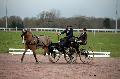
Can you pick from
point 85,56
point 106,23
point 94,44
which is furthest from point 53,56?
point 106,23

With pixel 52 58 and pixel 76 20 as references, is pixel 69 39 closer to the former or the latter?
pixel 52 58

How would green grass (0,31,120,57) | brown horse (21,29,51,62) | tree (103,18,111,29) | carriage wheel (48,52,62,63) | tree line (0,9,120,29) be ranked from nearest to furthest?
brown horse (21,29,51,62)
carriage wheel (48,52,62,63)
green grass (0,31,120,57)
tree line (0,9,120,29)
tree (103,18,111,29)

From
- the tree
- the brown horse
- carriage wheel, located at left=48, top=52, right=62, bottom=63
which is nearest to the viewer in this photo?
the brown horse

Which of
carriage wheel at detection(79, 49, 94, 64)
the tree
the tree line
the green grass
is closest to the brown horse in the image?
carriage wheel at detection(79, 49, 94, 64)

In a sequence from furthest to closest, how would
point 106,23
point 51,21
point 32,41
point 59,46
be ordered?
point 106,23, point 51,21, point 59,46, point 32,41

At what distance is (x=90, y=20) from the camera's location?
5981 cm

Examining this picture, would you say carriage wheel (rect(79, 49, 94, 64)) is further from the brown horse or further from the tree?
the tree

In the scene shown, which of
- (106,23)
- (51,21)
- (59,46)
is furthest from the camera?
(106,23)

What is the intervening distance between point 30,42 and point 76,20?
119ft

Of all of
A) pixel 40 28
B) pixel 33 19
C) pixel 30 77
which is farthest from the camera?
pixel 33 19

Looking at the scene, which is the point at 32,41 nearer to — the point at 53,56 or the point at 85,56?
the point at 53,56

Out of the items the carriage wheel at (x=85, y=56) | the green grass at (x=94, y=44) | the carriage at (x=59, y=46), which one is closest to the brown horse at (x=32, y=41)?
the carriage at (x=59, y=46)

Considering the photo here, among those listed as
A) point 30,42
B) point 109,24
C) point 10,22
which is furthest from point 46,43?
point 109,24

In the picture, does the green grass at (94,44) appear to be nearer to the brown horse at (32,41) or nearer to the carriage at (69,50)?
the carriage at (69,50)
